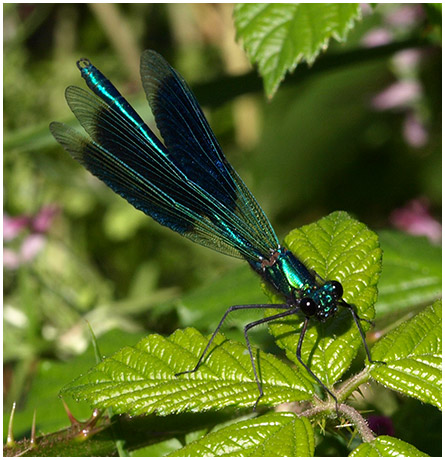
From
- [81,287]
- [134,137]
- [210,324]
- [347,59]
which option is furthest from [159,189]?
[81,287]

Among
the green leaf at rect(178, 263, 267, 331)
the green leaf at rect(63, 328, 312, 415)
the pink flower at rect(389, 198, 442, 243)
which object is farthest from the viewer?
the pink flower at rect(389, 198, 442, 243)

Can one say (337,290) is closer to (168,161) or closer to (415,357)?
(415,357)

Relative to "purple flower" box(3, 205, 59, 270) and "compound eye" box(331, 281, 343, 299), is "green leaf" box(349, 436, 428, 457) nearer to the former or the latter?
"compound eye" box(331, 281, 343, 299)

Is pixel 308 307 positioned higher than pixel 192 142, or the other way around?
pixel 192 142

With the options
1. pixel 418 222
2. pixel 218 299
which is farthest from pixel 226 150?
pixel 218 299

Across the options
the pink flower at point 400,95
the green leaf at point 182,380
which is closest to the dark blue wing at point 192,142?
the green leaf at point 182,380

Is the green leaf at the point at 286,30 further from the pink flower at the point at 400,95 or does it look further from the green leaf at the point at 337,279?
the pink flower at the point at 400,95

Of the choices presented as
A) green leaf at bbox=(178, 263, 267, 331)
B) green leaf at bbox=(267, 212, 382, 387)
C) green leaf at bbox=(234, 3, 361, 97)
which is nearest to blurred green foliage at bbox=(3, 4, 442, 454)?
green leaf at bbox=(178, 263, 267, 331)

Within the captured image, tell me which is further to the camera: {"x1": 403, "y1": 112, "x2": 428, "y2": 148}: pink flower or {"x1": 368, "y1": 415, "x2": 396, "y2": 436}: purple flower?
{"x1": 403, "y1": 112, "x2": 428, "y2": 148}: pink flower
